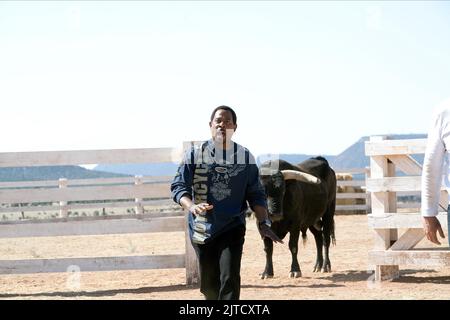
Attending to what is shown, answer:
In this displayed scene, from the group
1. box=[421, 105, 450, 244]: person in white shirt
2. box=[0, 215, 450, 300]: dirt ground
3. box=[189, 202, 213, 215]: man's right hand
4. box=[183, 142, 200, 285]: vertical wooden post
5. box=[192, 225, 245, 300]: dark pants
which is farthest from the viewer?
box=[183, 142, 200, 285]: vertical wooden post

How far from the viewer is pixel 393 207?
925cm

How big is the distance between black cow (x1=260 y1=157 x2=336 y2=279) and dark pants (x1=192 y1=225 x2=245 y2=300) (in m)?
4.45

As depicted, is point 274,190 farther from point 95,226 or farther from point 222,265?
point 222,265

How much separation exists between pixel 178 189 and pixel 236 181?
43 cm

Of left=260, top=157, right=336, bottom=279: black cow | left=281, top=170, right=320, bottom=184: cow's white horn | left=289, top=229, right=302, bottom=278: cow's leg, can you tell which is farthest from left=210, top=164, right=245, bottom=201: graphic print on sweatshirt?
left=281, top=170, right=320, bottom=184: cow's white horn

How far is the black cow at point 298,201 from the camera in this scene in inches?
394

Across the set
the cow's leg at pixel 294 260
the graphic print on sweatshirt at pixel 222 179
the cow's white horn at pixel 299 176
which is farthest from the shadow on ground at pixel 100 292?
the graphic print on sweatshirt at pixel 222 179

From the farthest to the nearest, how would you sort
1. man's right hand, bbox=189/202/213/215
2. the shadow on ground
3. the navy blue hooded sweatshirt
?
A: the shadow on ground → the navy blue hooded sweatshirt → man's right hand, bbox=189/202/213/215

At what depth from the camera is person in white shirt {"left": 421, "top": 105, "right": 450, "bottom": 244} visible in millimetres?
4477

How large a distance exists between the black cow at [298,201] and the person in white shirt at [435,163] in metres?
5.24

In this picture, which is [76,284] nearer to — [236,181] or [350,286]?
[350,286]

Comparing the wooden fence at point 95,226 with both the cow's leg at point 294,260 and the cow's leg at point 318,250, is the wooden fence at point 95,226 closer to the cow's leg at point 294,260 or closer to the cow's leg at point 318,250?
the cow's leg at point 294,260

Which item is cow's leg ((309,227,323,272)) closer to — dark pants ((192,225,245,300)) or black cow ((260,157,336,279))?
black cow ((260,157,336,279))
